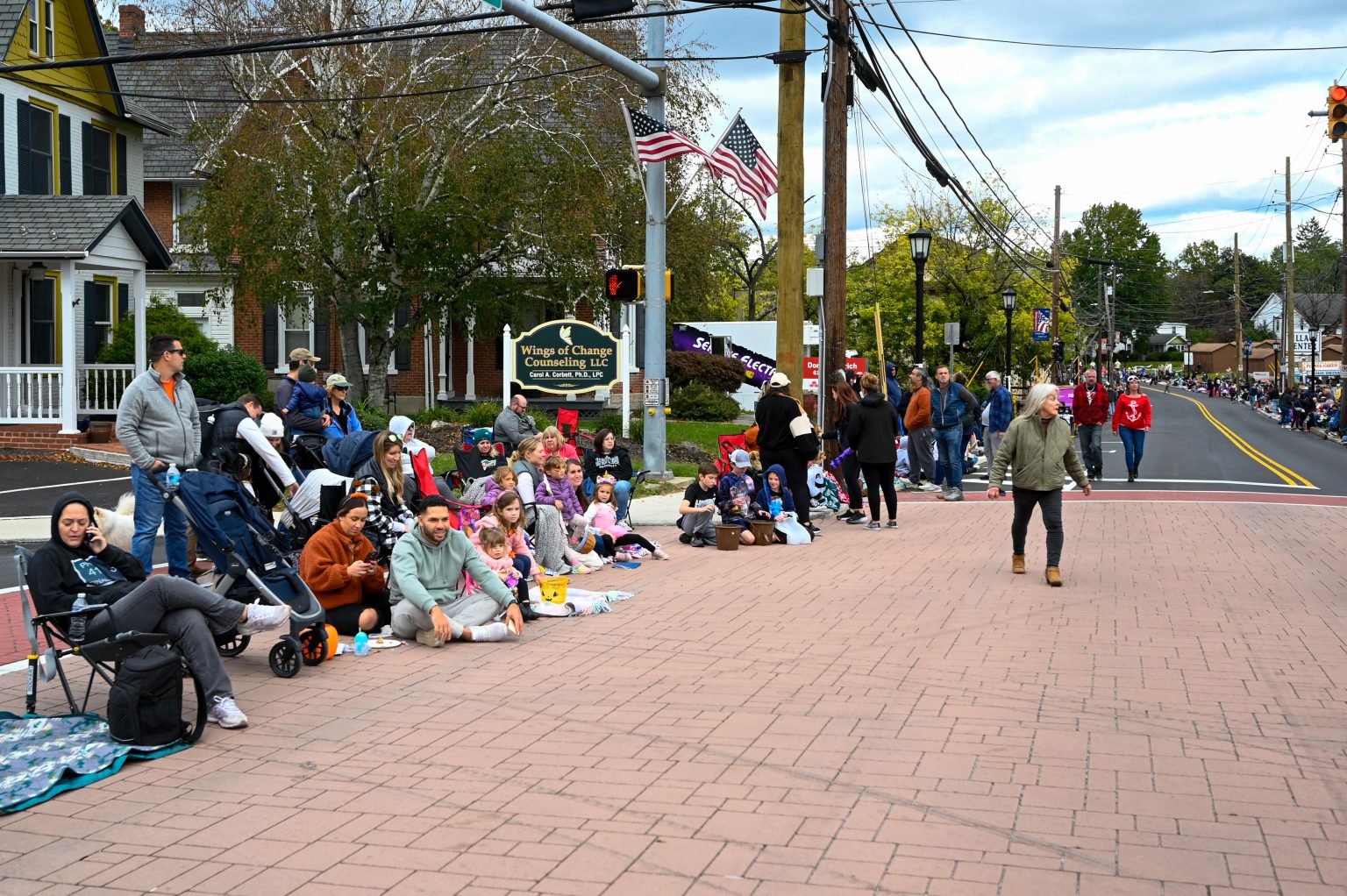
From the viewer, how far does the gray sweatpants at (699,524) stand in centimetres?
1492

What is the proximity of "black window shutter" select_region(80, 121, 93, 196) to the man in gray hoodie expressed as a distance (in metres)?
21.9

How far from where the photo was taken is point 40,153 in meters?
28.0

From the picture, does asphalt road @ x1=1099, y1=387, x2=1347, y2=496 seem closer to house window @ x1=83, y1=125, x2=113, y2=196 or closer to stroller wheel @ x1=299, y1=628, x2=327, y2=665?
stroller wheel @ x1=299, y1=628, x2=327, y2=665

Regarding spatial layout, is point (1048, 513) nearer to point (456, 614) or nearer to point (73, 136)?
point (456, 614)

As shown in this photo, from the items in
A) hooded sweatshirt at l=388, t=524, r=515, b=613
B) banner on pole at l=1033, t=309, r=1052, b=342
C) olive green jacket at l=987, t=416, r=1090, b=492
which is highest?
banner on pole at l=1033, t=309, r=1052, b=342

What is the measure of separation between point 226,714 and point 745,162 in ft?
43.3

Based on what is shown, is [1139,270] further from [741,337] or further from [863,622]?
[863,622]

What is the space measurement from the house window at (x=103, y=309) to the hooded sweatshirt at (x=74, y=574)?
81.6ft

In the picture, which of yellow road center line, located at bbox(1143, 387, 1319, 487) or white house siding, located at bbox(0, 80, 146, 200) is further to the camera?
white house siding, located at bbox(0, 80, 146, 200)

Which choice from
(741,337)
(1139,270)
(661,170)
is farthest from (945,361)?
(1139,270)

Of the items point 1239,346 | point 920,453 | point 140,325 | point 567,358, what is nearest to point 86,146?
point 140,325

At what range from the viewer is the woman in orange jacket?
9.15 m

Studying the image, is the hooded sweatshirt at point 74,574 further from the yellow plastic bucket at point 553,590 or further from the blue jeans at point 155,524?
the yellow plastic bucket at point 553,590

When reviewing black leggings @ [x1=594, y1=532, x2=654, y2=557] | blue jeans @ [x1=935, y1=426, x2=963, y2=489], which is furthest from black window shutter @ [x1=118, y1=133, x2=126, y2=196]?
black leggings @ [x1=594, y1=532, x2=654, y2=557]
